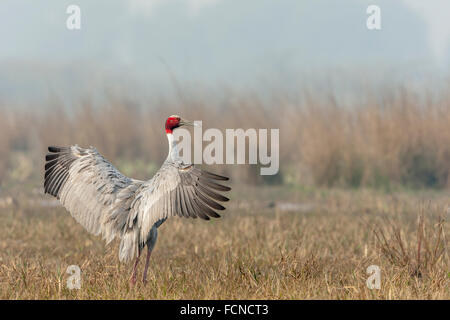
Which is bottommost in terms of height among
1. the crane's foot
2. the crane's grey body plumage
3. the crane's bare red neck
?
the crane's foot

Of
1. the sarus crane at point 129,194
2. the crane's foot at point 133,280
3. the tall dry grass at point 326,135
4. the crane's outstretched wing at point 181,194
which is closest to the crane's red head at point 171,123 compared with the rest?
the sarus crane at point 129,194

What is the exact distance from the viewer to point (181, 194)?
17.0 ft

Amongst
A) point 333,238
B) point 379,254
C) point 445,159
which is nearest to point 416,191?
point 445,159

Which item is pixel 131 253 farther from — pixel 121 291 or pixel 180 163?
pixel 180 163

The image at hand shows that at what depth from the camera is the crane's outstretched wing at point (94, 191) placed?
5.80 metres

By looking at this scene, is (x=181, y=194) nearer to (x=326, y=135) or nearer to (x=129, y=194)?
(x=129, y=194)

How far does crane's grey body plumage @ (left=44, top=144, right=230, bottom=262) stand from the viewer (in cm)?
514

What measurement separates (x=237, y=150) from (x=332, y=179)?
183cm

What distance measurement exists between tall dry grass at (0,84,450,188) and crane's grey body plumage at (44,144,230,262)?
8200 millimetres

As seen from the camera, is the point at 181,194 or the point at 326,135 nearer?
the point at 181,194

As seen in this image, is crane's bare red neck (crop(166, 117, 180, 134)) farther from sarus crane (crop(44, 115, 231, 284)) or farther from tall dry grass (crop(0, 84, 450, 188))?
tall dry grass (crop(0, 84, 450, 188))

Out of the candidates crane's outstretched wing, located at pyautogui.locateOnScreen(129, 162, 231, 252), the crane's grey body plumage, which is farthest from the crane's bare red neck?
crane's outstretched wing, located at pyautogui.locateOnScreen(129, 162, 231, 252)

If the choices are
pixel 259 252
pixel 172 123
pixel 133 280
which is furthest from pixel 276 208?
pixel 133 280

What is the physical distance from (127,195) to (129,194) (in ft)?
0.06
